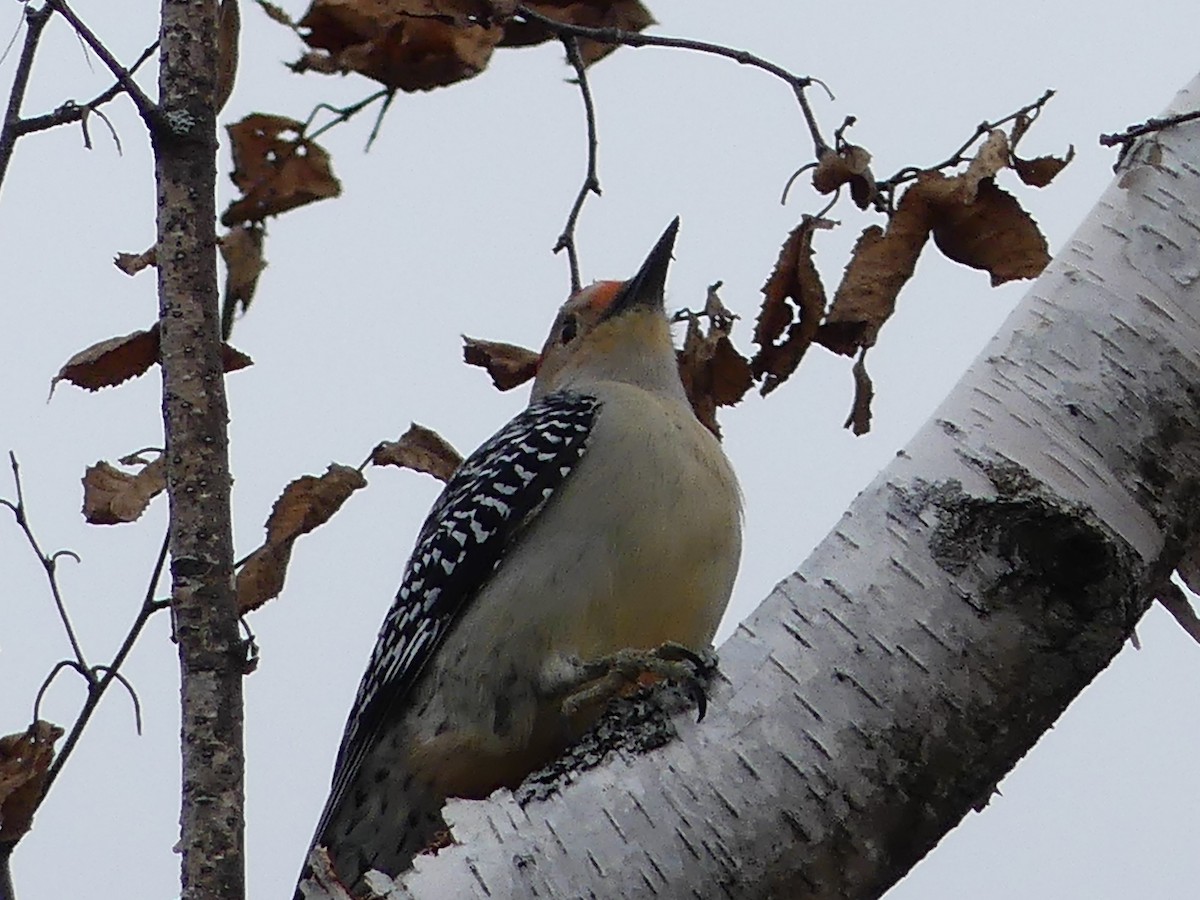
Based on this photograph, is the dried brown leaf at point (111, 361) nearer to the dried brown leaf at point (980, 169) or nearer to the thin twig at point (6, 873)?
the thin twig at point (6, 873)

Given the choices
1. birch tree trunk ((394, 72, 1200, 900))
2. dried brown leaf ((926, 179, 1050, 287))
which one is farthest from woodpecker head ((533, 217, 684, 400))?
birch tree trunk ((394, 72, 1200, 900))

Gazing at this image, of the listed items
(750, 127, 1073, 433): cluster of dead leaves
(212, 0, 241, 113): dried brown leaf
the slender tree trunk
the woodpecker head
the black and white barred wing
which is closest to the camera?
the slender tree trunk

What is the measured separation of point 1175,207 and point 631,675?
174 cm

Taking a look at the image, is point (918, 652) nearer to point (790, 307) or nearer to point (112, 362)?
point (790, 307)

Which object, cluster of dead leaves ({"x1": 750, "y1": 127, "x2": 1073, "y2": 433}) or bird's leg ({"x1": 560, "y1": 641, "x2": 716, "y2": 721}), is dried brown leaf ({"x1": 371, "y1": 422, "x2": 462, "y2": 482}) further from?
cluster of dead leaves ({"x1": 750, "y1": 127, "x2": 1073, "y2": 433})

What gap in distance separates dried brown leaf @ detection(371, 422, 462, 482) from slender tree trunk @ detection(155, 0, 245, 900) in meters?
1.04

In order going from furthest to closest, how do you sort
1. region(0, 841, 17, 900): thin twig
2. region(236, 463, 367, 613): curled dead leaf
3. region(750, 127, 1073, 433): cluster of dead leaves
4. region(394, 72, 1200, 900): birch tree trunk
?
region(236, 463, 367, 613): curled dead leaf
region(750, 127, 1073, 433): cluster of dead leaves
region(0, 841, 17, 900): thin twig
region(394, 72, 1200, 900): birch tree trunk

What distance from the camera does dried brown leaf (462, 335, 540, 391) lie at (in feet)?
14.1

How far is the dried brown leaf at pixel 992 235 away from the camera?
10.6 ft

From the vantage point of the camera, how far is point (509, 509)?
4254 mm

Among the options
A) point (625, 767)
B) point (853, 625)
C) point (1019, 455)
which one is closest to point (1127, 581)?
point (1019, 455)

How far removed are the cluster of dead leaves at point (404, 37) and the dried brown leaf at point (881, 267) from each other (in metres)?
0.93

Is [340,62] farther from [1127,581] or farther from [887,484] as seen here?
[1127,581]

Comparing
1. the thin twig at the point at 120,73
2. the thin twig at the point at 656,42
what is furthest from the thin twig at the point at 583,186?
the thin twig at the point at 120,73
